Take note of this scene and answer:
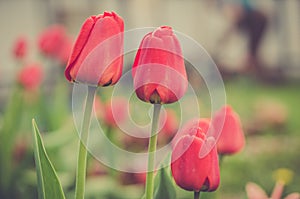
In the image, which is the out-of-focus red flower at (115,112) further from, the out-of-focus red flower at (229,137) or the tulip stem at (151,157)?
the tulip stem at (151,157)

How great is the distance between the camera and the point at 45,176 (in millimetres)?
860

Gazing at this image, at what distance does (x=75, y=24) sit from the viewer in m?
9.38

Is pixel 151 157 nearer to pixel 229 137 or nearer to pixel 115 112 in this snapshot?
pixel 229 137

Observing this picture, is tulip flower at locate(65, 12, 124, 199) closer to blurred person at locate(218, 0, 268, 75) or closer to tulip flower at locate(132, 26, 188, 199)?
tulip flower at locate(132, 26, 188, 199)

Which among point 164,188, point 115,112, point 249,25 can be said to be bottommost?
point 249,25

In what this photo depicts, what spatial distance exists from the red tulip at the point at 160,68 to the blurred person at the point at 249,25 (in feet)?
25.6

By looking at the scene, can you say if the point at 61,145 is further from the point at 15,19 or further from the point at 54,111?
the point at 15,19

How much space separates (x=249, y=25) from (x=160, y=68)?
27.5 feet

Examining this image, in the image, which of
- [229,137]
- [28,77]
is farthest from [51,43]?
[229,137]

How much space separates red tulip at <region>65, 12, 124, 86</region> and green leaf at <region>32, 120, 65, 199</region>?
9cm

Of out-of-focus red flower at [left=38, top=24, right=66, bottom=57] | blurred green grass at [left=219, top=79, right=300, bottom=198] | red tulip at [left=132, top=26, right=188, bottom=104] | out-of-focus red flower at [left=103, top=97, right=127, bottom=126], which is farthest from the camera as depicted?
blurred green grass at [left=219, top=79, right=300, bottom=198]

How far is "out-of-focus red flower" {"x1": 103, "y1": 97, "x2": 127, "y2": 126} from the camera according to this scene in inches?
72.1

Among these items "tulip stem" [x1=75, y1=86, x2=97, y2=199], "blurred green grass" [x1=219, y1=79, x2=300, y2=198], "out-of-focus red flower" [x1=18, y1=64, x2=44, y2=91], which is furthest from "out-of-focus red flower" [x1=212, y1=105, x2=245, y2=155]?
"blurred green grass" [x1=219, y1=79, x2=300, y2=198]

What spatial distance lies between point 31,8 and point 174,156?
796cm
